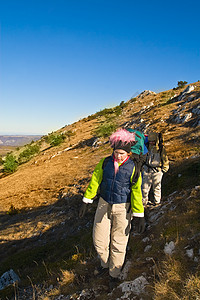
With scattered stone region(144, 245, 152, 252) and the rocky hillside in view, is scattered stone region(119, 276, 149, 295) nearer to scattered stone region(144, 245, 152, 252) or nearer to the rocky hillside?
the rocky hillside

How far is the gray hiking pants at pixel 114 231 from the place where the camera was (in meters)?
3.44

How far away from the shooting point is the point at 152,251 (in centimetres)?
397

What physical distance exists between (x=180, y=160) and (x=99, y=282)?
8.13 meters

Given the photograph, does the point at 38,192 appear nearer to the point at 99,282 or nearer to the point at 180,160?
the point at 180,160

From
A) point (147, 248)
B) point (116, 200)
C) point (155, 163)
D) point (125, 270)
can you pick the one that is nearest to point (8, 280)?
point (125, 270)

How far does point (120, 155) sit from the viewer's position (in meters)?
3.38

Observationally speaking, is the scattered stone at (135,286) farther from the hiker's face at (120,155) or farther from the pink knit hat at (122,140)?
the pink knit hat at (122,140)

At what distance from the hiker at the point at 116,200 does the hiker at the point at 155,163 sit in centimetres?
279

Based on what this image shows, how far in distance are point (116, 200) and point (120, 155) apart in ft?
2.84

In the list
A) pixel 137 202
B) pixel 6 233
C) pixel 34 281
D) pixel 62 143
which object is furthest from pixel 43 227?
pixel 62 143

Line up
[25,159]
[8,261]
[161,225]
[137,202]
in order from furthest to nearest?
[25,159] < [8,261] < [161,225] < [137,202]

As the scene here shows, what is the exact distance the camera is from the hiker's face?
11.1 feet

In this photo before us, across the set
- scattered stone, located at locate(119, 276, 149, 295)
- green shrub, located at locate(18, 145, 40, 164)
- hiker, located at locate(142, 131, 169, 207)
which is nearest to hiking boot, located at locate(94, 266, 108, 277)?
scattered stone, located at locate(119, 276, 149, 295)

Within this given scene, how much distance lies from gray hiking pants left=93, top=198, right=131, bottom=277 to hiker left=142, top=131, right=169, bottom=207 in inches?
119
